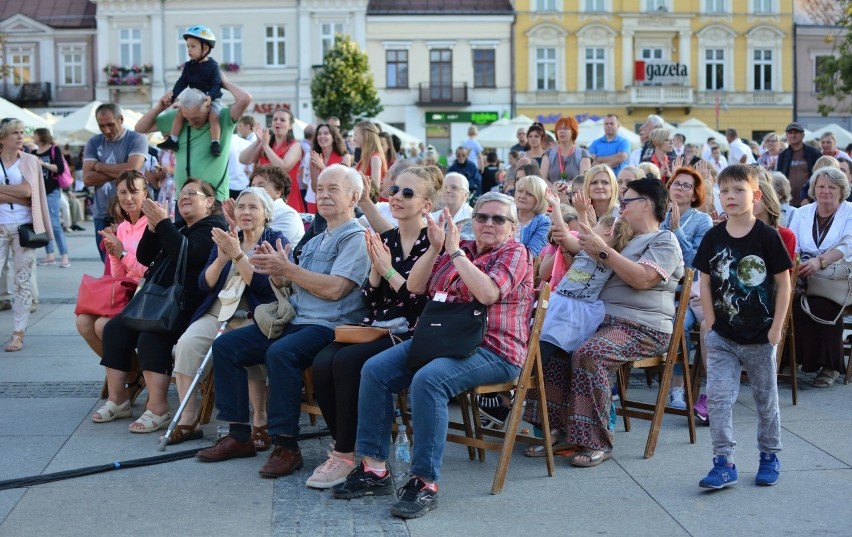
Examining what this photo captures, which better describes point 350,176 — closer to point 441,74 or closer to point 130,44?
point 441,74

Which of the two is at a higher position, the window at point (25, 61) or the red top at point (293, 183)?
the window at point (25, 61)

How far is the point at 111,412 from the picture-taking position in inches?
277

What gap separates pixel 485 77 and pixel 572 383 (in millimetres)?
45302

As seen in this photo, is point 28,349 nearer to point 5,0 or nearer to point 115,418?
point 115,418

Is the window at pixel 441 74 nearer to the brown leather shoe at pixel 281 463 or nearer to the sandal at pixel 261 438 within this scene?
the sandal at pixel 261 438

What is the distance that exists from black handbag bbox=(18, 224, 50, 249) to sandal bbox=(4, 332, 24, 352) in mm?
779

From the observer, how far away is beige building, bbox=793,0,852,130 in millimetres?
50938

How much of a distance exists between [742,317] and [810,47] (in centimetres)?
4945

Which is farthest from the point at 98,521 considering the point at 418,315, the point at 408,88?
the point at 408,88

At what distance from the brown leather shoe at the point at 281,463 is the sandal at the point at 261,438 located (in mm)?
379

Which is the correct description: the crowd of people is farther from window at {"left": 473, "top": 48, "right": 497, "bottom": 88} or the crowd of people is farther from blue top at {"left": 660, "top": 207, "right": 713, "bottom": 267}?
window at {"left": 473, "top": 48, "right": 497, "bottom": 88}

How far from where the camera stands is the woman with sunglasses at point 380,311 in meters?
5.60

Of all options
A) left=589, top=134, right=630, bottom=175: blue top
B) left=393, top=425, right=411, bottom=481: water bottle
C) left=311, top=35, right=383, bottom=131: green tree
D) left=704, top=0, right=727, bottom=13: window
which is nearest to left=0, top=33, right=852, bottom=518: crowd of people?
left=393, top=425, right=411, bottom=481: water bottle

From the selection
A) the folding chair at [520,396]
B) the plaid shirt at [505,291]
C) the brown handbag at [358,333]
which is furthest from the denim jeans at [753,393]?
the brown handbag at [358,333]
